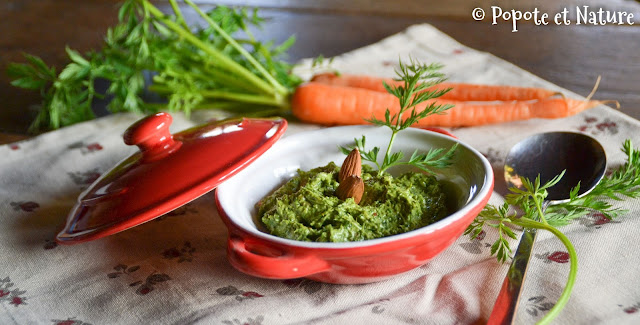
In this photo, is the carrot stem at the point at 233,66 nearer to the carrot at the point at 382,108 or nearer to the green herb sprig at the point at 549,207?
the carrot at the point at 382,108

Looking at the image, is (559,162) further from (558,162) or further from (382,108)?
(382,108)

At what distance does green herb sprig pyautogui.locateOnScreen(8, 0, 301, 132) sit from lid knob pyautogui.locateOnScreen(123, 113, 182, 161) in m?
0.63

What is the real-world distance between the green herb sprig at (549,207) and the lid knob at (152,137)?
26.4 inches

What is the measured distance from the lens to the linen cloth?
44.6 inches

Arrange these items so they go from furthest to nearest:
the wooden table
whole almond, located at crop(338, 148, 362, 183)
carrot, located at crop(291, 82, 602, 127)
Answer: the wooden table → carrot, located at crop(291, 82, 602, 127) → whole almond, located at crop(338, 148, 362, 183)

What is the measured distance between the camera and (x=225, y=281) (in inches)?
48.9

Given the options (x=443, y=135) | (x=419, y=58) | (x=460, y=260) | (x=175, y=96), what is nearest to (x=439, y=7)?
(x=419, y=58)

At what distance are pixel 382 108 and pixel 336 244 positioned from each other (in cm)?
103

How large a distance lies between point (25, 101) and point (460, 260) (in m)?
1.69

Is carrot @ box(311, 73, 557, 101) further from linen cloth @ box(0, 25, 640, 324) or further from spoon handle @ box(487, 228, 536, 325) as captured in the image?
spoon handle @ box(487, 228, 536, 325)

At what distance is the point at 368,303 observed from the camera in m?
1.16

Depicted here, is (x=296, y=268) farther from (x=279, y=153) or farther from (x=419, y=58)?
(x=419, y=58)

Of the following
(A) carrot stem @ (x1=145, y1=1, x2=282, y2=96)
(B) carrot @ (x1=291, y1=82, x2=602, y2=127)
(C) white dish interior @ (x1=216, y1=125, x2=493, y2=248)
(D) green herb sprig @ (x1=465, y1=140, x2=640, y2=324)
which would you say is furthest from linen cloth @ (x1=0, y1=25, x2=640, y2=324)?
(A) carrot stem @ (x1=145, y1=1, x2=282, y2=96)

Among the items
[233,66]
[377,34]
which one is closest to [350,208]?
[233,66]
